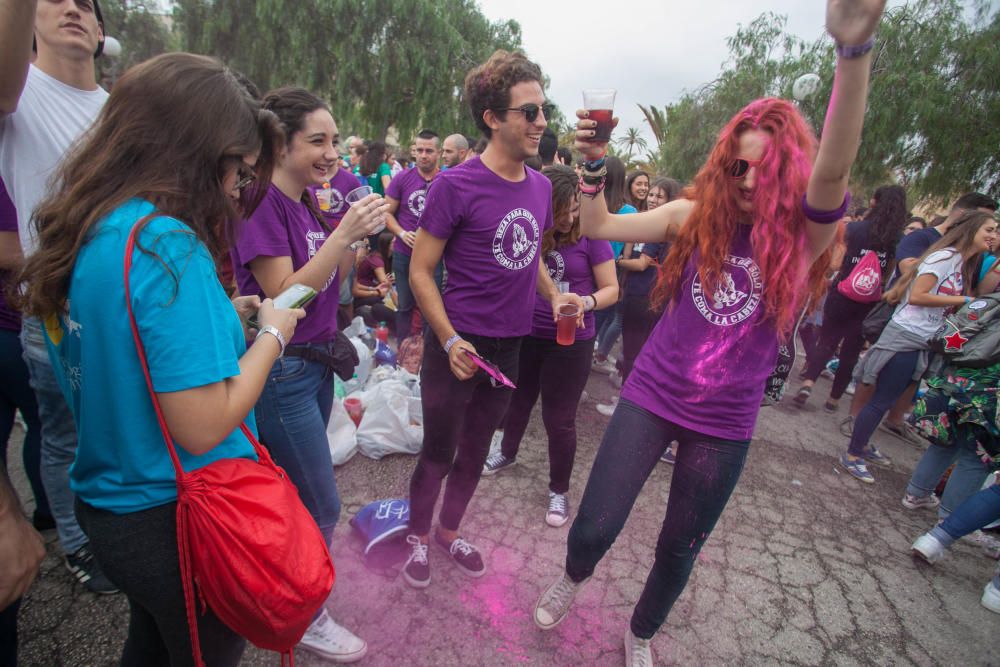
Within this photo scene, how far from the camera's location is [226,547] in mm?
1039

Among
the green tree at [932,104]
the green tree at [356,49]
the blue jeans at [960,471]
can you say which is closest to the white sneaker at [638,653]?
the blue jeans at [960,471]

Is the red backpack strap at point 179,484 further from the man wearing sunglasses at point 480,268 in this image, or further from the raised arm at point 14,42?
the man wearing sunglasses at point 480,268

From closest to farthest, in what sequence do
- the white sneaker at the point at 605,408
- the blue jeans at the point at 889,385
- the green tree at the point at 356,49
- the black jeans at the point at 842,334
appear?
the blue jeans at the point at 889,385 < the white sneaker at the point at 605,408 < the black jeans at the point at 842,334 < the green tree at the point at 356,49

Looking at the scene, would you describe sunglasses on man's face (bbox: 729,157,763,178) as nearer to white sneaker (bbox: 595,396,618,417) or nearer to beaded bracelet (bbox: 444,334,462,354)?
beaded bracelet (bbox: 444,334,462,354)

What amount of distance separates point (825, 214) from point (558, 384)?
1561 mm

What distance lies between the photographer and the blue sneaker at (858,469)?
13.1 feet

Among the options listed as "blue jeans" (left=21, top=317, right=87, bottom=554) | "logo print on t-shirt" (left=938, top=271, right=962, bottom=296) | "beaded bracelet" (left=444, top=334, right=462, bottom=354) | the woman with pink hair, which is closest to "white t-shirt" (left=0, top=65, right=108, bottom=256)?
"blue jeans" (left=21, top=317, right=87, bottom=554)

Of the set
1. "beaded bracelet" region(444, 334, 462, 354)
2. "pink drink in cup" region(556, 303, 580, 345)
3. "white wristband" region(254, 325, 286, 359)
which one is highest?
"white wristband" region(254, 325, 286, 359)

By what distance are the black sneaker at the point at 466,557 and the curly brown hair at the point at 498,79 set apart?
1986 mm

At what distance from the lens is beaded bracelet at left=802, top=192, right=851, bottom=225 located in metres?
1.53

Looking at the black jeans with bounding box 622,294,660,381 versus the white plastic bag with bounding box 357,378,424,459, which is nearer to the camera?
the white plastic bag with bounding box 357,378,424,459

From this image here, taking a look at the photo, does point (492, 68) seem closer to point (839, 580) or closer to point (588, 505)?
point (588, 505)

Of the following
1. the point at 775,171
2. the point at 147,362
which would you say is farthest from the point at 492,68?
the point at 147,362

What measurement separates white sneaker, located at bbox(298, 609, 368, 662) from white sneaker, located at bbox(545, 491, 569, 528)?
1.25 metres
